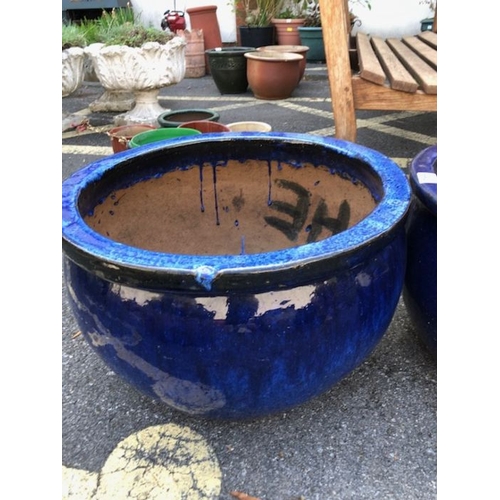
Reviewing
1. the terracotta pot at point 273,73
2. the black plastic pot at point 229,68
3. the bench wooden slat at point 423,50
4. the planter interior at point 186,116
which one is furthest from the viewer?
the black plastic pot at point 229,68

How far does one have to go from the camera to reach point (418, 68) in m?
2.64

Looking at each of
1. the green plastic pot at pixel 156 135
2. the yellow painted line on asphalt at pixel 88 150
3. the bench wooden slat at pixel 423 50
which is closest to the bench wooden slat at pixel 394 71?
the bench wooden slat at pixel 423 50

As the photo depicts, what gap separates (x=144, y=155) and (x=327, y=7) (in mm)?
1276

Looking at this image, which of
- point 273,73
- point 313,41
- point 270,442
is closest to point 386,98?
point 270,442

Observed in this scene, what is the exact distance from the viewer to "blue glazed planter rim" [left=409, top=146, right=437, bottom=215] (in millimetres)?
1151

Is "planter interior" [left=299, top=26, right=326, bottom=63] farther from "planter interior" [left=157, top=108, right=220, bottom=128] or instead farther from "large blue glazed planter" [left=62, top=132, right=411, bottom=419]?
"large blue glazed planter" [left=62, top=132, right=411, bottom=419]

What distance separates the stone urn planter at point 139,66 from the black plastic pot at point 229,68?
0.92m

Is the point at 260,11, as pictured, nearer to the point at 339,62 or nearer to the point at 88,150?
the point at 88,150

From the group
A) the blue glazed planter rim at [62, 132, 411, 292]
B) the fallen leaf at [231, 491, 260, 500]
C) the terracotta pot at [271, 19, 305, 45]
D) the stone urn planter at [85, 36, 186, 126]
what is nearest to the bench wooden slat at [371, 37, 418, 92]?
the blue glazed planter rim at [62, 132, 411, 292]

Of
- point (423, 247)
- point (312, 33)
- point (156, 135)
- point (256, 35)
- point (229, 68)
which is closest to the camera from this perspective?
point (423, 247)

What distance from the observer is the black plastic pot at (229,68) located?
4871mm

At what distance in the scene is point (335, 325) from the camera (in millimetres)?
980

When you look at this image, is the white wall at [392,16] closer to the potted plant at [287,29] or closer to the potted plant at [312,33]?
the potted plant at [312,33]

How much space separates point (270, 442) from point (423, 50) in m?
2.66
